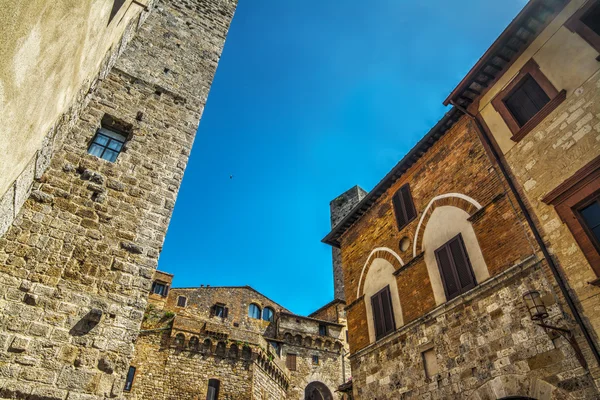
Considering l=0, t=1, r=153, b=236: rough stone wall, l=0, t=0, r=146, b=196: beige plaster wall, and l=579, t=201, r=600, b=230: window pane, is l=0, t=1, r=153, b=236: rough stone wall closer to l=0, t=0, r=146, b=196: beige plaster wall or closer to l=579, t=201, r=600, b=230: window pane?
l=0, t=0, r=146, b=196: beige plaster wall

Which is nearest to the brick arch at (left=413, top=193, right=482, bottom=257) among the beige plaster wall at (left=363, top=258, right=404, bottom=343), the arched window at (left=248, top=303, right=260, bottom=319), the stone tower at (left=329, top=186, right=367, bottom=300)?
the beige plaster wall at (left=363, top=258, right=404, bottom=343)

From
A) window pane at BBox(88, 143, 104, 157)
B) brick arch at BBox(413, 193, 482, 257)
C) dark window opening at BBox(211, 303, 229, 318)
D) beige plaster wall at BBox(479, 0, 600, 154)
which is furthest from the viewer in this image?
dark window opening at BBox(211, 303, 229, 318)

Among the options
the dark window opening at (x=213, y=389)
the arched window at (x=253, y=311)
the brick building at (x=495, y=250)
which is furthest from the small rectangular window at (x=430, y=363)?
the arched window at (x=253, y=311)

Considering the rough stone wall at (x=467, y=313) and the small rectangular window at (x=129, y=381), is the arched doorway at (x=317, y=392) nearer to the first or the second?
the small rectangular window at (x=129, y=381)

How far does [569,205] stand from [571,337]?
2.26 m

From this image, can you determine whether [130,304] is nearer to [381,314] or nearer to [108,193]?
[108,193]

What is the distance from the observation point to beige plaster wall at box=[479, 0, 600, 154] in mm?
6680

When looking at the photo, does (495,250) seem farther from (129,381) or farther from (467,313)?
(129,381)

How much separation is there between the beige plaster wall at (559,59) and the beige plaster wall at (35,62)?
7.94m

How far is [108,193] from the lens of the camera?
611 cm

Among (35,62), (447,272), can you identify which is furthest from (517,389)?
(35,62)

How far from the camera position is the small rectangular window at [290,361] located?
27281mm

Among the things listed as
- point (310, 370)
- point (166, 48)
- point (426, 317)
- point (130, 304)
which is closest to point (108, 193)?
point (130, 304)

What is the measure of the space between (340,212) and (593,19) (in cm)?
2480
